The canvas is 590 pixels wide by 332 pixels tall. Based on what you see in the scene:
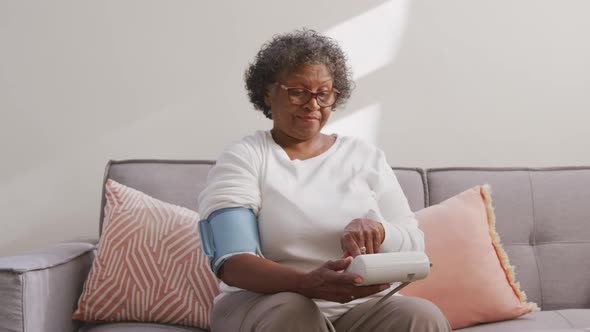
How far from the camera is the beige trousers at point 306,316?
1377mm

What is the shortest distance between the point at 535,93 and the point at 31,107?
1814 mm

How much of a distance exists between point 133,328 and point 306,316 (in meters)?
0.69

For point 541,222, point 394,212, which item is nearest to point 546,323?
point 541,222

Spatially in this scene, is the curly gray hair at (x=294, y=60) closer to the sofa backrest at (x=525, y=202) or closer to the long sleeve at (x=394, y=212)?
the long sleeve at (x=394, y=212)

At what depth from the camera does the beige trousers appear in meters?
1.38

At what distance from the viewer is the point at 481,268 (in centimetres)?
207

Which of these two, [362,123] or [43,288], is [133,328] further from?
[362,123]

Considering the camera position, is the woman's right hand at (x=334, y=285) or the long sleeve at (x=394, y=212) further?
the long sleeve at (x=394, y=212)

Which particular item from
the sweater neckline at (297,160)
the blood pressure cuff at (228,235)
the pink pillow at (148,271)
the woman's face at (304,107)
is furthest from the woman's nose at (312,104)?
the pink pillow at (148,271)

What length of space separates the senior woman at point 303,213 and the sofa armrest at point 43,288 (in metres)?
0.44

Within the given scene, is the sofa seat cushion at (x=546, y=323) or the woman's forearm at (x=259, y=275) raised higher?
the woman's forearm at (x=259, y=275)

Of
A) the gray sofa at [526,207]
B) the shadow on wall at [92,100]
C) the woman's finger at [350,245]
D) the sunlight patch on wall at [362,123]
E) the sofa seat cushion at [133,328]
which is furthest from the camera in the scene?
the sunlight patch on wall at [362,123]

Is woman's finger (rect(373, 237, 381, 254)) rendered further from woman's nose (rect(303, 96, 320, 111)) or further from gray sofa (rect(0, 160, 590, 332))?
gray sofa (rect(0, 160, 590, 332))

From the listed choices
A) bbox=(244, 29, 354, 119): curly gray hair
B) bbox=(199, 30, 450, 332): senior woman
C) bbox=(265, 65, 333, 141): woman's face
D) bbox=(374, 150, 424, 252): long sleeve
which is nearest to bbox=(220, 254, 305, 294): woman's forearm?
bbox=(199, 30, 450, 332): senior woman
